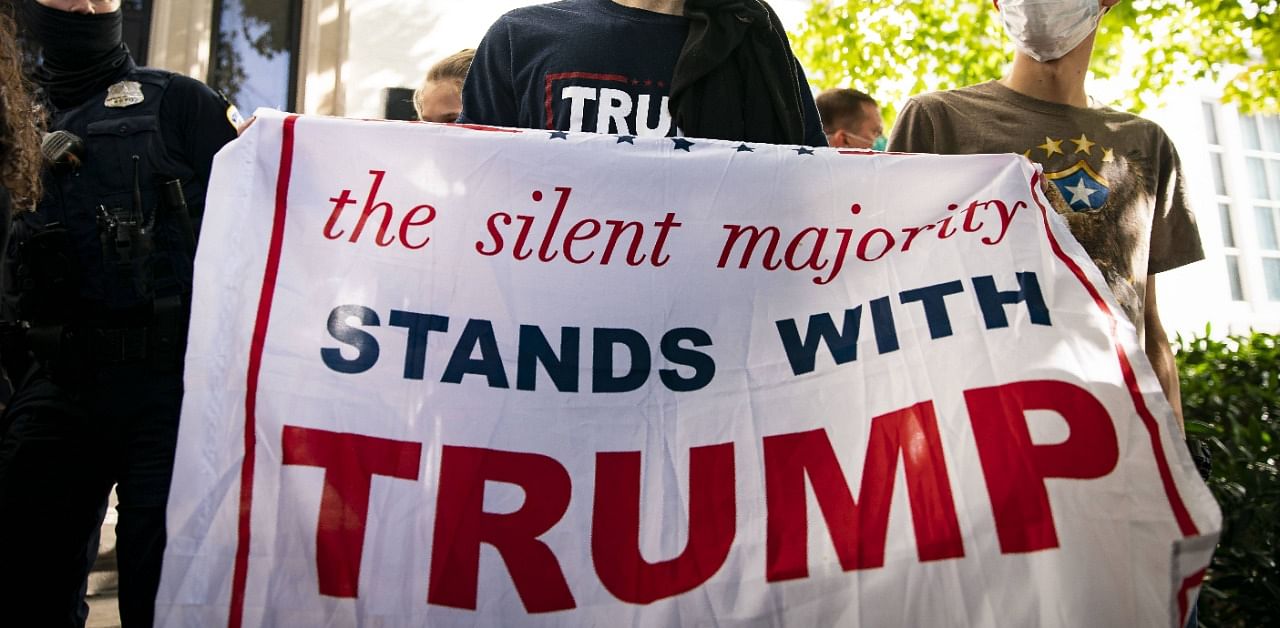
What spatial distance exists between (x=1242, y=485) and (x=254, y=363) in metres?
4.06

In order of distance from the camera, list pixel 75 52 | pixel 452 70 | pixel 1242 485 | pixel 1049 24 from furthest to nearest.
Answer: pixel 1242 485 < pixel 452 70 < pixel 75 52 < pixel 1049 24

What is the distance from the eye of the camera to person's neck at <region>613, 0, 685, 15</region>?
2.73m

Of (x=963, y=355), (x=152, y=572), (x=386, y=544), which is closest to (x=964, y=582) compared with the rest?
(x=963, y=355)

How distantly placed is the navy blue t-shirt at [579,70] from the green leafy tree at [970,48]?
739cm

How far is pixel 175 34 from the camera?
9.29m

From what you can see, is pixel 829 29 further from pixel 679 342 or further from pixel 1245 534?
pixel 679 342

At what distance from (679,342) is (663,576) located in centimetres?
43

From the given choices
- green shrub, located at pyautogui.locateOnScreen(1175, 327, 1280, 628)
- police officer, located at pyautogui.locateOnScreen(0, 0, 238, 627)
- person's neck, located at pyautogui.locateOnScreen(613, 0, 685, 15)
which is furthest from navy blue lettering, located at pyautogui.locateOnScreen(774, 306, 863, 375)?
green shrub, located at pyautogui.locateOnScreen(1175, 327, 1280, 628)

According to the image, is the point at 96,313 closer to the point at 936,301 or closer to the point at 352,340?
the point at 352,340

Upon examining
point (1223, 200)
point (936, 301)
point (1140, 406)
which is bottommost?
point (1140, 406)

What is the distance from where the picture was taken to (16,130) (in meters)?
2.55

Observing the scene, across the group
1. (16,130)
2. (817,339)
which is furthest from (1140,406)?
(16,130)

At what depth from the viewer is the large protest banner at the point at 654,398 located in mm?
2014

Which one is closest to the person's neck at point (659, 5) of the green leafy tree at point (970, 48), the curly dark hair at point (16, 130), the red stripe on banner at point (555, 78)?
the red stripe on banner at point (555, 78)
